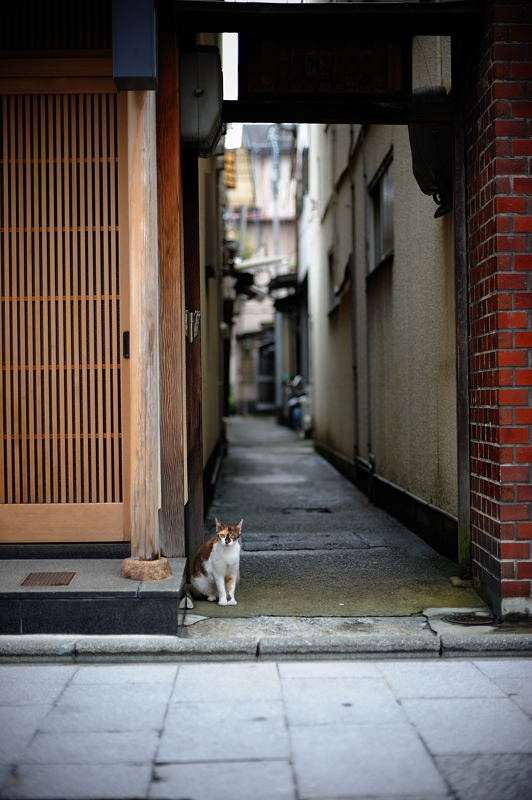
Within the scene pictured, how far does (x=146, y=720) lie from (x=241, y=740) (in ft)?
1.46

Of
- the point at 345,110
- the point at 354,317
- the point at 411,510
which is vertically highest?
the point at 345,110

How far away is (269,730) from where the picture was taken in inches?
130

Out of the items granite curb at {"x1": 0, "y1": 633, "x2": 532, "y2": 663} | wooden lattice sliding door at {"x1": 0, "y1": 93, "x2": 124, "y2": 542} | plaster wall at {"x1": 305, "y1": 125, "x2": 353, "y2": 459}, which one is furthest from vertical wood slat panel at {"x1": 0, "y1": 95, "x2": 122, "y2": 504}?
plaster wall at {"x1": 305, "y1": 125, "x2": 353, "y2": 459}

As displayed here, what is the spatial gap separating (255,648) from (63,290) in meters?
2.59

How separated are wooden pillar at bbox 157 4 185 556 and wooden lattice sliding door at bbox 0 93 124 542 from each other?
397 millimetres

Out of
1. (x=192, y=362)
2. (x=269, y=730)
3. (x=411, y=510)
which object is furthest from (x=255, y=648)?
(x=411, y=510)

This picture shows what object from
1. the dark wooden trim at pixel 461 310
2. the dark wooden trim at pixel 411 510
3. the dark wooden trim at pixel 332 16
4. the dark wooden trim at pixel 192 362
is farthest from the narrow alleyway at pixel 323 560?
the dark wooden trim at pixel 332 16

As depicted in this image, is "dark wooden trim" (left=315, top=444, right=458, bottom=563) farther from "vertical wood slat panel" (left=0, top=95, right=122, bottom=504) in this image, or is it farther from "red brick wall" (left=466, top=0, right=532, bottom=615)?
"vertical wood slat panel" (left=0, top=95, right=122, bottom=504)

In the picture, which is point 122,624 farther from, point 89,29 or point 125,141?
point 89,29

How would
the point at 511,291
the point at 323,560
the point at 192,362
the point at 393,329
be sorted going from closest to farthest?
the point at 511,291 → the point at 192,362 → the point at 323,560 → the point at 393,329

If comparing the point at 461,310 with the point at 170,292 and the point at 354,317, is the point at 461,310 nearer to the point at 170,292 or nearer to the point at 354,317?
the point at 170,292

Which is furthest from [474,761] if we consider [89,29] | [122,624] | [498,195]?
[89,29]

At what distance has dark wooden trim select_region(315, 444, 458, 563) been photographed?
249 inches

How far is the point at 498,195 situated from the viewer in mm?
4703
